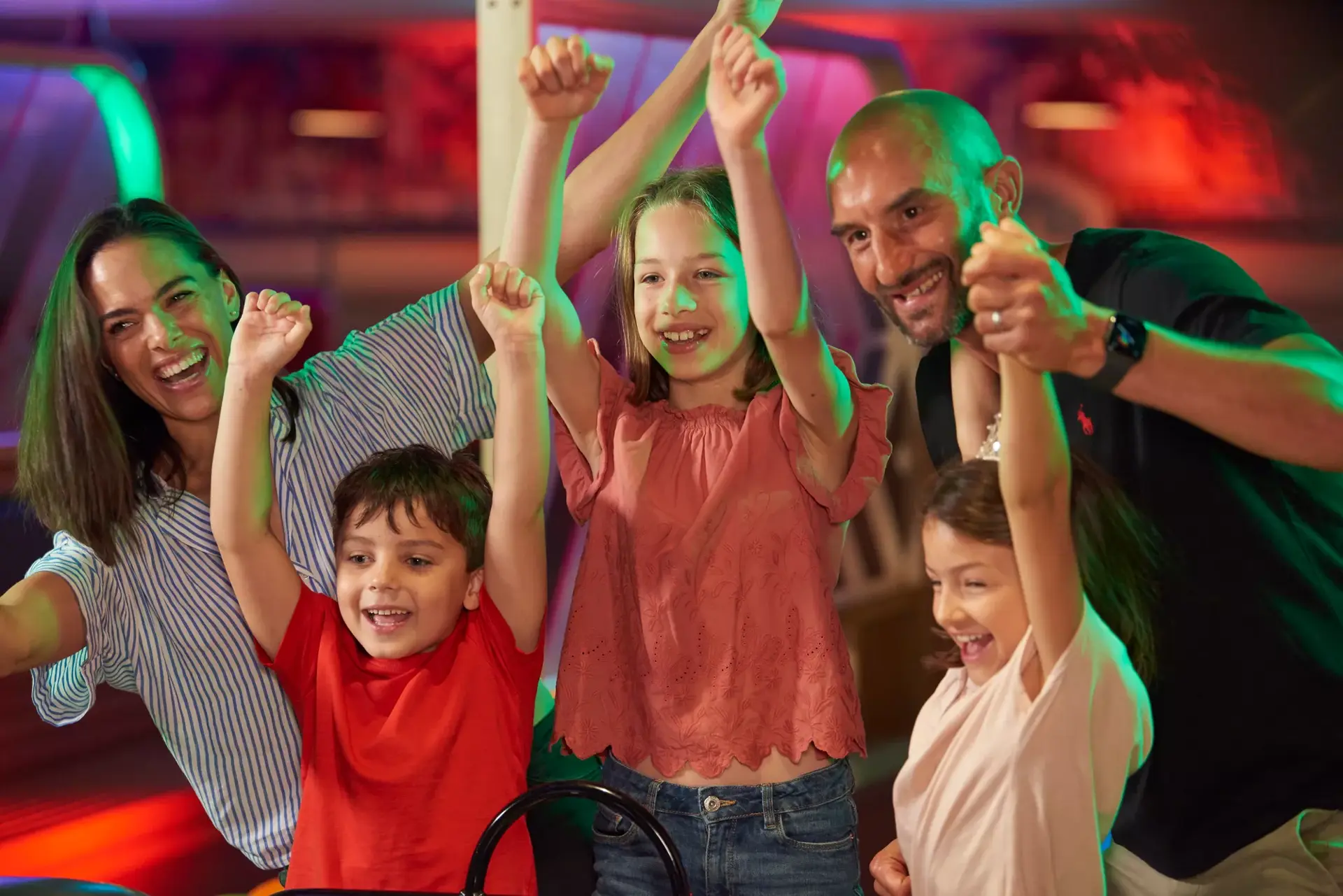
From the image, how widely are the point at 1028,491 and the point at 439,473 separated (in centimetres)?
68

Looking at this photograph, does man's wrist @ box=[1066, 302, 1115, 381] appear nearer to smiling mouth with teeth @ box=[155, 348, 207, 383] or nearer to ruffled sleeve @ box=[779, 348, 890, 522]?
ruffled sleeve @ box=[779, 348, 890, 522]

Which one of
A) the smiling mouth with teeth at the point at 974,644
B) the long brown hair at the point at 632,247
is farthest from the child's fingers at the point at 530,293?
the smiling mouth with teeth at the point at 974,644

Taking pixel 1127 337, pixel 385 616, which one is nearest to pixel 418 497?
pixel 385 616

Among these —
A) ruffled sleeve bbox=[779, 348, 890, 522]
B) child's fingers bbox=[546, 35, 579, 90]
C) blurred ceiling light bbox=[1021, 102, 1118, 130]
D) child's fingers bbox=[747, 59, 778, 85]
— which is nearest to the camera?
child's fingers bbox=[747, 59, 778, 85]

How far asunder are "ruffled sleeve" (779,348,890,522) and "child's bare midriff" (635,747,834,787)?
28cm

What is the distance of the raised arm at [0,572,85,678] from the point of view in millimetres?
1453

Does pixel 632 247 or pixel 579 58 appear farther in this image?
pixel 632 247

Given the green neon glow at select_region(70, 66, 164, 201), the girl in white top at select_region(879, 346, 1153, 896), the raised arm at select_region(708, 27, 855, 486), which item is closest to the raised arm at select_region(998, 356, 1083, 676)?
the girl in white top at select_region(879, 346, 1153, 896)

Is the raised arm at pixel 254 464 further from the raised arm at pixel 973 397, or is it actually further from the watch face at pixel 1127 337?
the watch face at pixel 1127 337

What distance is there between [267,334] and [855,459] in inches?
26.7

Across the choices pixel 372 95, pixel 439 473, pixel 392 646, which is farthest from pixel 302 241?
pixel 392 646

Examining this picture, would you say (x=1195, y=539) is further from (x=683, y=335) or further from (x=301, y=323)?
(x=301, y=323)

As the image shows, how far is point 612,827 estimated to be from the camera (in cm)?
146

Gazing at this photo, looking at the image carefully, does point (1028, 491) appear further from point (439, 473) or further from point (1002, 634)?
point (439, 473)
